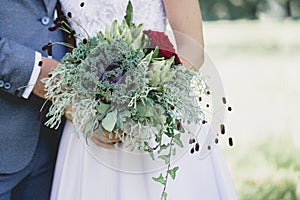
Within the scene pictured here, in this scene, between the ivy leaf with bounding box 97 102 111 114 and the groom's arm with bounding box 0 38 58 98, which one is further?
the groom's arm with bounding box 0 38 58 98

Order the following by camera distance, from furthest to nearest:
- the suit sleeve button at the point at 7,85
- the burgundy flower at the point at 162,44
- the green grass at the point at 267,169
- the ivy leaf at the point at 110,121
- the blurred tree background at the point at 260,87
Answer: the blurred tree background at the point at 260,87 → the green grass at the point at 267,169 → the suit sleeve button at the point at 7,85 → the burgundy flower at the point at 162,44 → the ivy leaf at the point at 110,121

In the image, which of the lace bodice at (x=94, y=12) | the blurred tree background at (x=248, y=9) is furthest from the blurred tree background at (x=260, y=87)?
the lace bodice at (x=94, y=12)

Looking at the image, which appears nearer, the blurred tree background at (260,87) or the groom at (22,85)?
the groom at (22,85)

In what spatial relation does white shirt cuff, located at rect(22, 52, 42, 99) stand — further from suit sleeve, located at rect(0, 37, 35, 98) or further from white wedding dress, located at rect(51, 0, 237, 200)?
white wedding dress, located at rect(51, 0, 237, 200)

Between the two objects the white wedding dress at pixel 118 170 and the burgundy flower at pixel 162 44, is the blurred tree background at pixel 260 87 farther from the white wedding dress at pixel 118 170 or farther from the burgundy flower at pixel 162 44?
the burgundy flower at pixel 162 44

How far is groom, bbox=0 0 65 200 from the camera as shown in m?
1.76

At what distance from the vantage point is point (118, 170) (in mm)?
1854

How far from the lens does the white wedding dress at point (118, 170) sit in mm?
1849

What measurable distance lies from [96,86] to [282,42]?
340 inches

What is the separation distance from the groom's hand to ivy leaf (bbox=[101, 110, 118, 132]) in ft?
0.92

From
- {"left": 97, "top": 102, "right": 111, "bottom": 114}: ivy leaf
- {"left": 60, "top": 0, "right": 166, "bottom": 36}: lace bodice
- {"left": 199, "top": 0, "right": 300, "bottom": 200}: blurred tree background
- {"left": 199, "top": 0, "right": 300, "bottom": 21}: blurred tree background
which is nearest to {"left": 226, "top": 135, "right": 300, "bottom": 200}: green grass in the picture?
{"left": 199, "top": 0, "right": 300, "bottom": 200}: blurred tree background

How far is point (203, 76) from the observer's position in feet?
5.69

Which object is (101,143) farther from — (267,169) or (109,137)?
(267,169)

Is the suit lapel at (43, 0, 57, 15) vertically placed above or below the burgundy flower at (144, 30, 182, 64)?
above
